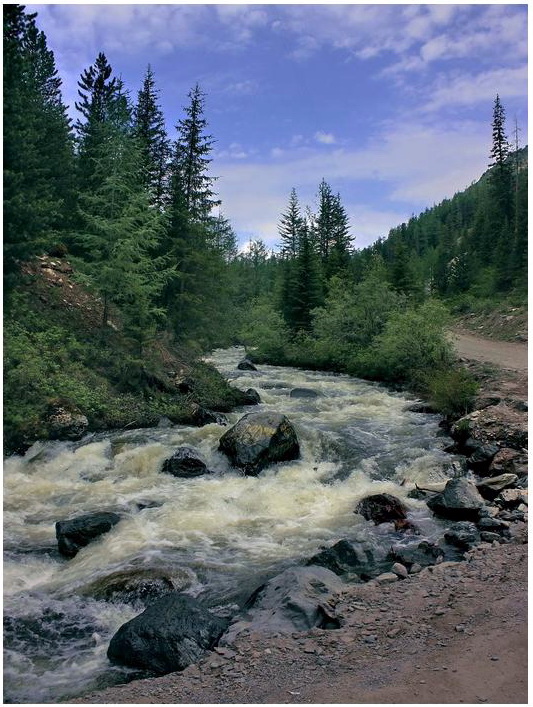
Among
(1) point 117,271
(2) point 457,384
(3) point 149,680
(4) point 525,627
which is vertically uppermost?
(1) point 117,271

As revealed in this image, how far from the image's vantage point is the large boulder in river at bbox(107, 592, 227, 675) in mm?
5270

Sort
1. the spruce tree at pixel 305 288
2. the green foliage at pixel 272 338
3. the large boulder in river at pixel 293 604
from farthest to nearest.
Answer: the spruce tree at pixel 305 288 < the green foliage at pixel 272 338 < the large boulder in river at pixel 293 604

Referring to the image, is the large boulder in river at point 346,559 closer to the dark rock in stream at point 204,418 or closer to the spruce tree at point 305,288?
the dark rock in stream at point 204,418

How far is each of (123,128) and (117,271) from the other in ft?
30.4

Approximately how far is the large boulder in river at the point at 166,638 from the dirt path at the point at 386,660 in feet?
0.82

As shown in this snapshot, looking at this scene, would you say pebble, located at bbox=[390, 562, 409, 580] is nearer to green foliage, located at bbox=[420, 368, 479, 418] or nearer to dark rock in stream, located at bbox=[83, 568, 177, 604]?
dark rock in stream, located at bbox=[83, 568, 177, 604]

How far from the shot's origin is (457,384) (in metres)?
17.1

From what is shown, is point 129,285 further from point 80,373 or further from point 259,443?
point 259,443

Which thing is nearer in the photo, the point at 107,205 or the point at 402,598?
the point at 402,598

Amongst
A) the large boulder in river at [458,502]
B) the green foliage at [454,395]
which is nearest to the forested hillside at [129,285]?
the green foliage at [454,395]

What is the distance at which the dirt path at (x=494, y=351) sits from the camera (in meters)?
23.3

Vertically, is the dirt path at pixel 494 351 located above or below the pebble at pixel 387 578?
above

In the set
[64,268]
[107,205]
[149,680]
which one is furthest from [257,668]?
[64,268]

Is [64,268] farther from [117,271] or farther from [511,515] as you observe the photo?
[511,515]
